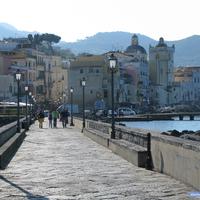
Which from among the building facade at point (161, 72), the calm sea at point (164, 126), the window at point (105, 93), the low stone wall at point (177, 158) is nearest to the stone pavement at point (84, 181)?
the low stone wall at point (177, 158)

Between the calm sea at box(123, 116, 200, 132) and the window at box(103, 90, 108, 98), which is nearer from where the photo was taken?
the calm sea at box(123, 116, 200, 132)

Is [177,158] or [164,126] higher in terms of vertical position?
[177,158]

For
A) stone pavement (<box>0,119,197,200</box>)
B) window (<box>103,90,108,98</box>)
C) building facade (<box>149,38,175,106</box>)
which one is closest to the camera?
stone pavement (<box>0,119,197,200</box>)

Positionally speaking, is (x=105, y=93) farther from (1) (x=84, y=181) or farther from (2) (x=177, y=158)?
(2) (x=177, y=158)

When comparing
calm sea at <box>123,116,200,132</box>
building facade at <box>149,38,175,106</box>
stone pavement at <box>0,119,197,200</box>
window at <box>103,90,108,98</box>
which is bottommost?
calm sea at <box>123,116,200,132</box>

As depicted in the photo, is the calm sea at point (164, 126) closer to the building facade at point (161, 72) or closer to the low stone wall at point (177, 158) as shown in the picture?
the building facade at point (161, 72)

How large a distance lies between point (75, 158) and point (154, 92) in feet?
535

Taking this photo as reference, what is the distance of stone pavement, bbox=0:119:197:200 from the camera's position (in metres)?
12.4

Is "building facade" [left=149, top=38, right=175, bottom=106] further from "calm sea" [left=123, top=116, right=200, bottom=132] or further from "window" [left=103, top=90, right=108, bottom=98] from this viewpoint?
"calm sea" [left=123, top=116, right=200, bottom=132]

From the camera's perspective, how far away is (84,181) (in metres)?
14.7

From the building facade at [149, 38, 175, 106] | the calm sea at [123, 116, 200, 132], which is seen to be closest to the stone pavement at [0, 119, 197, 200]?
the calm sea at [123, 116, 200, 132]

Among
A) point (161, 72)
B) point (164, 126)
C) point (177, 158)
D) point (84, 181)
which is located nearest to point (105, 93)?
point (164, 126)

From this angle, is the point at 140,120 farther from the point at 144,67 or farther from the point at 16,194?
the point at 16,194

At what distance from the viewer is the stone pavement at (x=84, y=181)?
1235 centimetres
